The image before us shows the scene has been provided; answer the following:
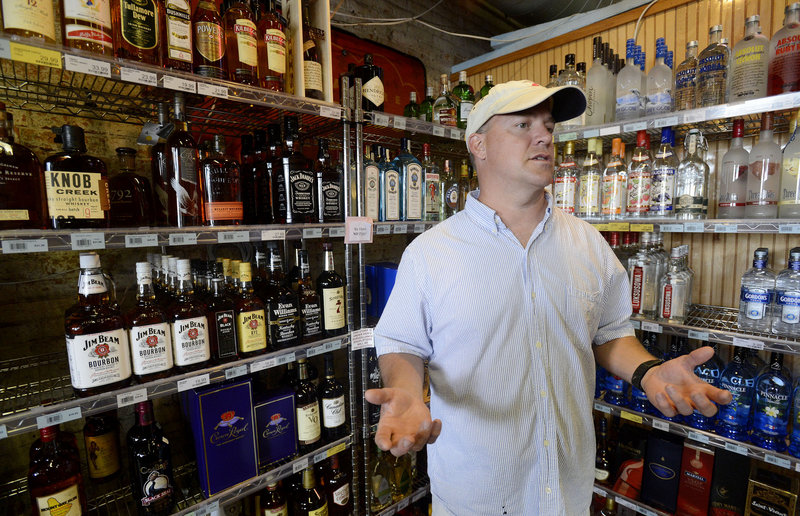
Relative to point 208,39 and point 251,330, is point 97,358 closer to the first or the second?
point 251,330

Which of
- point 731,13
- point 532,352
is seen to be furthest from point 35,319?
point 731,13

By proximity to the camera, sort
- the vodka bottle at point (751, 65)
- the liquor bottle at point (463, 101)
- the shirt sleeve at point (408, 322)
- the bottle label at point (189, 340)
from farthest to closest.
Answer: the liquor bottle at point (463, 101), the vodka bottle at point (751, 65), the bottle label at point (189, 340), the shirt sleeve at point (408, 322)

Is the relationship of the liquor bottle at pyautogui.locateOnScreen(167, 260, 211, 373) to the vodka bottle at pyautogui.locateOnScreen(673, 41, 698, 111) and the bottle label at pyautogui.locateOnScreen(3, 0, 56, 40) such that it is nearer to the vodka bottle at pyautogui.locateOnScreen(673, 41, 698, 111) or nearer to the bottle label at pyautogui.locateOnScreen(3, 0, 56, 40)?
the bottle label at pyautogui.locateOnScreen(3, 0, 56, 40)

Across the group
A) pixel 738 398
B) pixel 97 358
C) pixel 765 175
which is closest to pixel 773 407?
pixel 738 398

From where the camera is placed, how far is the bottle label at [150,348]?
1297 mm

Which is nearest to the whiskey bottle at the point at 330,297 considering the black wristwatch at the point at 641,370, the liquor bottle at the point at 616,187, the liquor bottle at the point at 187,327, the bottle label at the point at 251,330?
the bottle label at the point at 251,330

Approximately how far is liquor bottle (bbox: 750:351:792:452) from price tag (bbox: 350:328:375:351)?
6.00 ft

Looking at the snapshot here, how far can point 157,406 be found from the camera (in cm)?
194

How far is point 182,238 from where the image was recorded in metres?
1.31

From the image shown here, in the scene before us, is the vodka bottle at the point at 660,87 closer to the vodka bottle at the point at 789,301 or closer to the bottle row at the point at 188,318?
the vodka bottle at the point at 789,301

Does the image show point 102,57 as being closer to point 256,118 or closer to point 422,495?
point 256,118

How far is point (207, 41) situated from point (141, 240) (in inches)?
30.1

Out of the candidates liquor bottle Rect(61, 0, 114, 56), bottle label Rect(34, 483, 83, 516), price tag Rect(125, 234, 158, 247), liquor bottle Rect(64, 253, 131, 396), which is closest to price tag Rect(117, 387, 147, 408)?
liquor bottle Rect(64, 253, 131, 396)

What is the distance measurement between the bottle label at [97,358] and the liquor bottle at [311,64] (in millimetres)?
1211
